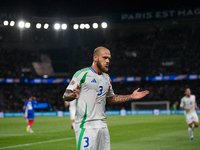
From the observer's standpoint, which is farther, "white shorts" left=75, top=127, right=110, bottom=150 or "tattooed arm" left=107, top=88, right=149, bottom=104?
"tattooed arm" left=107, top=88, right=149, bottom=104

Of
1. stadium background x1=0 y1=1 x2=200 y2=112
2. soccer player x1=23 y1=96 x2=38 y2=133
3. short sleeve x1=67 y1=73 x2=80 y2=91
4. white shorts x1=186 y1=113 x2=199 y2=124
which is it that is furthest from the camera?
stadium background x1=0 y1=1 x2=200 y2=112

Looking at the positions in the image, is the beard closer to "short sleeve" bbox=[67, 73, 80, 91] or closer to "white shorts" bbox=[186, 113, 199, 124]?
"short sleeve" bbox=[67, 73, 80, 91]

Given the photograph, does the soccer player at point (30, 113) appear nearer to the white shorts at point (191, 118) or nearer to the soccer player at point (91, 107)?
the white shorts at point (191, 118)

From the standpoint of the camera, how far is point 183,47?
167 ft

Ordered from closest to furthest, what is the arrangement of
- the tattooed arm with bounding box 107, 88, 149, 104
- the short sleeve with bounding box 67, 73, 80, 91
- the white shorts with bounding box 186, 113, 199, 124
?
1. the short sleeve with bounding box 67, 73, 80, 91
2. the tattooed arm with bounding box 107, 88, 149, 104
3. the white shorts with bounding box 186, 113, 199, 124

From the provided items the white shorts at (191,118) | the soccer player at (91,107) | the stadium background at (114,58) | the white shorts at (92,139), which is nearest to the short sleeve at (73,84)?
the soccer player at (91,107)

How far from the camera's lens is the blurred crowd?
50.1m

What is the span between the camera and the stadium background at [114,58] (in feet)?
164

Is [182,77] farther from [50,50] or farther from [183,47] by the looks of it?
[50,50]

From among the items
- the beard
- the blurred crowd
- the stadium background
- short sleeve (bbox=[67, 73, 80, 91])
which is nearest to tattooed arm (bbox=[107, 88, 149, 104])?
the beard

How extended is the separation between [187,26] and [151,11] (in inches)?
743

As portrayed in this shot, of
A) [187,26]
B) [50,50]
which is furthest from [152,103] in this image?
[50,50]

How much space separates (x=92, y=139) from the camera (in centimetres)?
471

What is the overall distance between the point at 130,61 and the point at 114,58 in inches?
103
